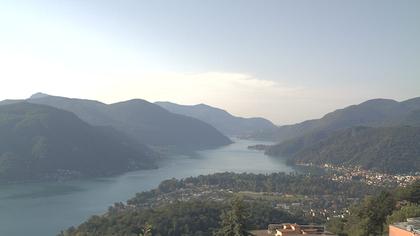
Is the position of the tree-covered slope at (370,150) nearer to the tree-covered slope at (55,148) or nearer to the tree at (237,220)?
the tree-covered slope at (55,148)

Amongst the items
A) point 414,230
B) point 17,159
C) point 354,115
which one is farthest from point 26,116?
point 354,115

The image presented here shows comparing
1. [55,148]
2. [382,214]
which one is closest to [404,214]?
[382,214]

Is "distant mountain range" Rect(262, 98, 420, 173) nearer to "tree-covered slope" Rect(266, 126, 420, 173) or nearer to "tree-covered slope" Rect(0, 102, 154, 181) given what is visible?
"tree-covered slope" Rect(266, 126, 420, 173)

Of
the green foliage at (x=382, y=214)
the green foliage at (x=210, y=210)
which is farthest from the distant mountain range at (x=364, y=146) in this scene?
the green foliage at (x=382, y=214)

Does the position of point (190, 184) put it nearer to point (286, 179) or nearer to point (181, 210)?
point (286, 179)

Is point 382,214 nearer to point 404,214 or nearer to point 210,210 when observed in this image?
point 404,214
